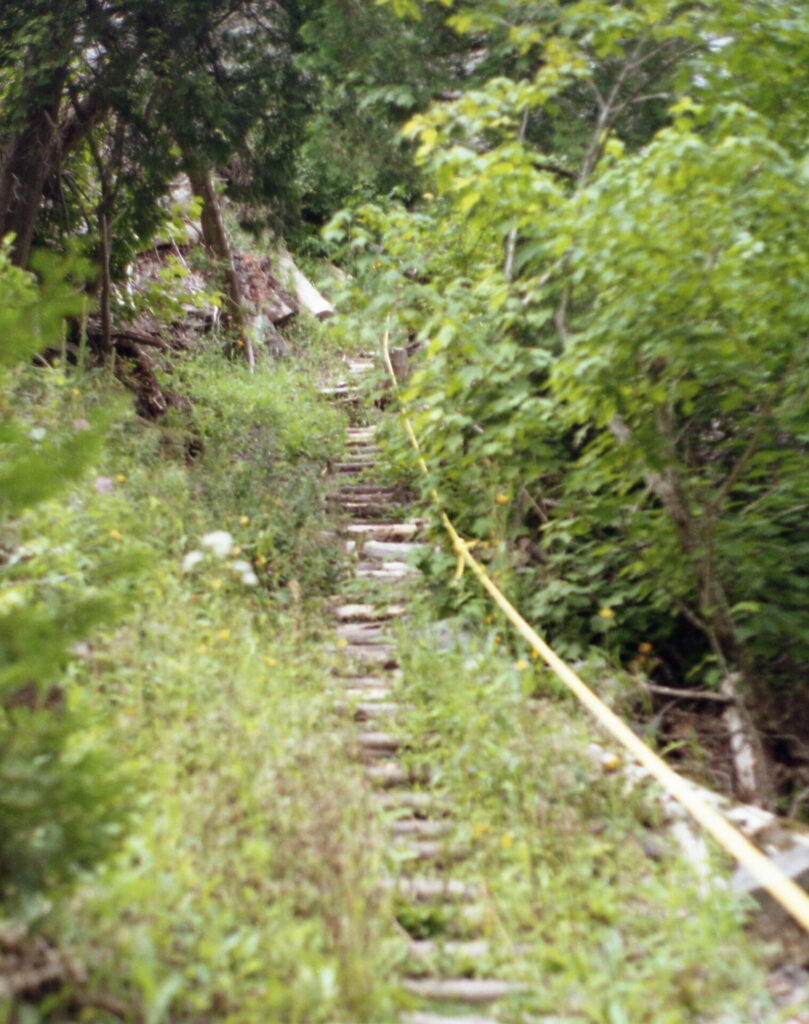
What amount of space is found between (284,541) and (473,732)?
9.44 ft

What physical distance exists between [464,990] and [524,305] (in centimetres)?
357

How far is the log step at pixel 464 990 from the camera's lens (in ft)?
8.24

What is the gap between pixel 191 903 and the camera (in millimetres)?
2469

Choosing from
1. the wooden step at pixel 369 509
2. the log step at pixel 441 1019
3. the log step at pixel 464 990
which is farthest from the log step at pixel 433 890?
the wooden step at pixel 369 509

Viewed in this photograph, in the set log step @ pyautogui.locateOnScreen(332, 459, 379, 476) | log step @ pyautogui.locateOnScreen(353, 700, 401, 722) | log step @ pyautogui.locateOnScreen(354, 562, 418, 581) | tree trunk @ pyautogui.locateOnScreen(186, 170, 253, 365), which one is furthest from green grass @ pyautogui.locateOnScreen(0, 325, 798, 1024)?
tree trunk @ pyautogui.locateOnScreen(186, 170, 253, 365)

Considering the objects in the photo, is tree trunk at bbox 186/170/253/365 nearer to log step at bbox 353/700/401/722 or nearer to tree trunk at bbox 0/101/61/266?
tree trunk at bbox 0/101/61/266

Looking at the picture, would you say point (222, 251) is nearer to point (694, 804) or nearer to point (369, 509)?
point (369, 509)

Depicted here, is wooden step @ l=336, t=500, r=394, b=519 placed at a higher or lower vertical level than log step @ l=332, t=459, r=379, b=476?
lower

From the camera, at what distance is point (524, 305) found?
4.77m

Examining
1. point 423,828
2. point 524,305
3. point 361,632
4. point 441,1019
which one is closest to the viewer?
point 441,1019

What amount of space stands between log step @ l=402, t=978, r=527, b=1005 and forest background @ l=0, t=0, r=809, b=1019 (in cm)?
107

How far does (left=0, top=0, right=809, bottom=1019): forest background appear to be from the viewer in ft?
9.71

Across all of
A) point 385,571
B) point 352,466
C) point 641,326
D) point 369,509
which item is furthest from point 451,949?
point 352,466

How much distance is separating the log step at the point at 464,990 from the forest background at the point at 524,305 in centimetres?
107
